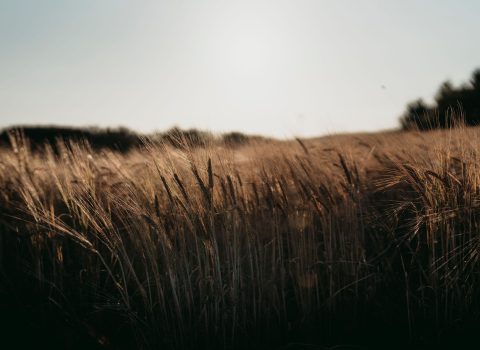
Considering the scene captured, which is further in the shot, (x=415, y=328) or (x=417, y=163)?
(x=417, y=163)

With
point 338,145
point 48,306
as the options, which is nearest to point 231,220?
point 338,145

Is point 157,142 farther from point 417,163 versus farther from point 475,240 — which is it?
point 475,240

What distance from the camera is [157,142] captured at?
2.39m

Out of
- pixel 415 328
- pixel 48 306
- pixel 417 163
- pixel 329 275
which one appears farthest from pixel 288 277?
pixel 48 306

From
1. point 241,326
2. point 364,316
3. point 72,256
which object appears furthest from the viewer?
point 72,256

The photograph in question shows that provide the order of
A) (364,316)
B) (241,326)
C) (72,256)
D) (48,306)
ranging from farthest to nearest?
(72,256) < (48,306) < (364,316) < (241,326)

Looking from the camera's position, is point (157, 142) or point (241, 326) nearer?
point (241, 326)

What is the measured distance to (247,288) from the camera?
7.64ft

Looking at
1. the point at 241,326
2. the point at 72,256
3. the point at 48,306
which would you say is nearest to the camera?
the point at 241,326

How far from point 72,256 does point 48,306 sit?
1.37 ft

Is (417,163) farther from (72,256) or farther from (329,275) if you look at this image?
(72,256)

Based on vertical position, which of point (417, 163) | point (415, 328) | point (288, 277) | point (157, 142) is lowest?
point (415, 328)

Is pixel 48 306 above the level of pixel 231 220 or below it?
below

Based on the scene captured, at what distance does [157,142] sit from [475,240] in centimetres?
183
